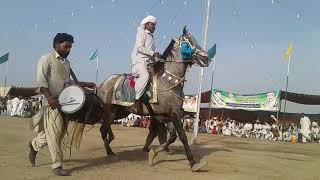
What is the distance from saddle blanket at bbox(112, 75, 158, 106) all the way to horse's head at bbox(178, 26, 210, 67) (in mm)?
835

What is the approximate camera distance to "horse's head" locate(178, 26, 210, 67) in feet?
29.9

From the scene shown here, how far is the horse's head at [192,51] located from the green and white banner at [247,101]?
18502 mm

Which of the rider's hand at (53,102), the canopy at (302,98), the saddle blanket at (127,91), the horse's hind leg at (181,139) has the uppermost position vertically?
the canopy at (302,98)

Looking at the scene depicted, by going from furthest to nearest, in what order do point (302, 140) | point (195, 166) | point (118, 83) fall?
point (302, 140)
point (118, 83)
point (195, 166)

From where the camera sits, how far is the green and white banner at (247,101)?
87.9 feet

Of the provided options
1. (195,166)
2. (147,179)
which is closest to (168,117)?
(195,166)

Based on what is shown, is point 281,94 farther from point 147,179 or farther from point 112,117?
point 147,179

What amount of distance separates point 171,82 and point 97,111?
165cm

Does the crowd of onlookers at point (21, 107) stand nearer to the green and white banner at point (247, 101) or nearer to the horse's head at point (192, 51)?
the green and white banner at point (247, 101)

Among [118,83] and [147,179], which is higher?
[118,83]

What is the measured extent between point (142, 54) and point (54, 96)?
244 centimetres

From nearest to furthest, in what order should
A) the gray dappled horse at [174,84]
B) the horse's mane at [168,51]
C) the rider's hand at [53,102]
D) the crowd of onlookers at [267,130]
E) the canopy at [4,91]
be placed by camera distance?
the rider's hand at [53,102] < the gray dappled horse at [174,84] < the horse's mane at [168,51] < the crowd of onlookers at [267,130] < the canopy at [4,91]

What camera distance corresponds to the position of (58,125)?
7.52 meters

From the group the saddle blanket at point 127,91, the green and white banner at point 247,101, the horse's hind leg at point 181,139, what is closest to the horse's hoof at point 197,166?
the horse's hind leg at point 181,139
